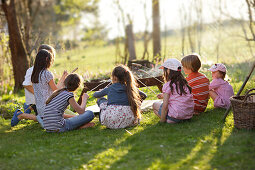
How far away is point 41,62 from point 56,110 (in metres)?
0.96

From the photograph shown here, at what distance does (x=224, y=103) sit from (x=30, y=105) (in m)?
3.61

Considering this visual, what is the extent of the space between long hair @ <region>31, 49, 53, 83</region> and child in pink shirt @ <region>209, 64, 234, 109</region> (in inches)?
109

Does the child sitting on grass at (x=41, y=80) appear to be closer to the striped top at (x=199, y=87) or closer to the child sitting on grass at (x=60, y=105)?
the child sitting on grass at (x=60, y=105)

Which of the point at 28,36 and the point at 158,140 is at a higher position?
the point at 28,36

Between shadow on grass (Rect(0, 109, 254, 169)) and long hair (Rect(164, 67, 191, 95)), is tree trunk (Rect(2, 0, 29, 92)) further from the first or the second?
long hair (Rect(164, 67, 191, 95))

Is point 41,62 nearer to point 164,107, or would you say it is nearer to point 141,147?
point 164,107

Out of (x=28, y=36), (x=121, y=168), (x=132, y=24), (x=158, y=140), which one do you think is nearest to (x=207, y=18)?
(x=132, y=24)

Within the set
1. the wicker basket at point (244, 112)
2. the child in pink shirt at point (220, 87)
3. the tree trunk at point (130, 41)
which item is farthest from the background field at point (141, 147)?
the tree trunk at point (130, 41)

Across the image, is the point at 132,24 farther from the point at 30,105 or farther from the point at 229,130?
the point at 229,130

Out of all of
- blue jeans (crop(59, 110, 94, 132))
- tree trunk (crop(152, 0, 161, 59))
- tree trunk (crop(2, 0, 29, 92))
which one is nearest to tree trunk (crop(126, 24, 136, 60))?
tree trunk (crop(152, 0, 161, 59))

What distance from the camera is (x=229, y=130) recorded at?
4172mm

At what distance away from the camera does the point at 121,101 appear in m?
4.72

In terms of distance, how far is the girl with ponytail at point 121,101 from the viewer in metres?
4.67

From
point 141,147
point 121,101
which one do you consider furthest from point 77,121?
point 141,147
